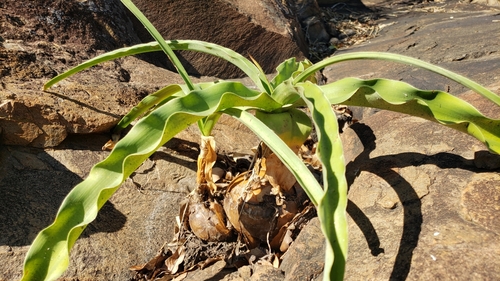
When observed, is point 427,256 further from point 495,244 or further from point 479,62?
point 479,62

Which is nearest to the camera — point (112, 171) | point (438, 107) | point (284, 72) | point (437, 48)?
point (112, 171)

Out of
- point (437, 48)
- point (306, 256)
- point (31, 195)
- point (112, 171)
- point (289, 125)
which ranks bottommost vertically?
point (437, 48)

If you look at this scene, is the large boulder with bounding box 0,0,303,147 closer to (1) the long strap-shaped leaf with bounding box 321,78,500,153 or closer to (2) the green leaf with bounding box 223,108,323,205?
(2) the green leaf with bounding box 223,108,323,205

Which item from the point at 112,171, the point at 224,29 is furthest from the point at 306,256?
the point at 224,29

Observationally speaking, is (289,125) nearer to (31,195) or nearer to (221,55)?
(221,55)

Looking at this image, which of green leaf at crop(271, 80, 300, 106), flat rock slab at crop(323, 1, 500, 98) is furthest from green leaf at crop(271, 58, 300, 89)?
flat rock slab at crop(323, 1, 500, 98)

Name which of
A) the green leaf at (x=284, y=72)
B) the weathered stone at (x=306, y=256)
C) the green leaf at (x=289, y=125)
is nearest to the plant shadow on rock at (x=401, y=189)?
the weathered stone at (x=306, y=256)


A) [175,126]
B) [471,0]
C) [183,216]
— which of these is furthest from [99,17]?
[471,0]
